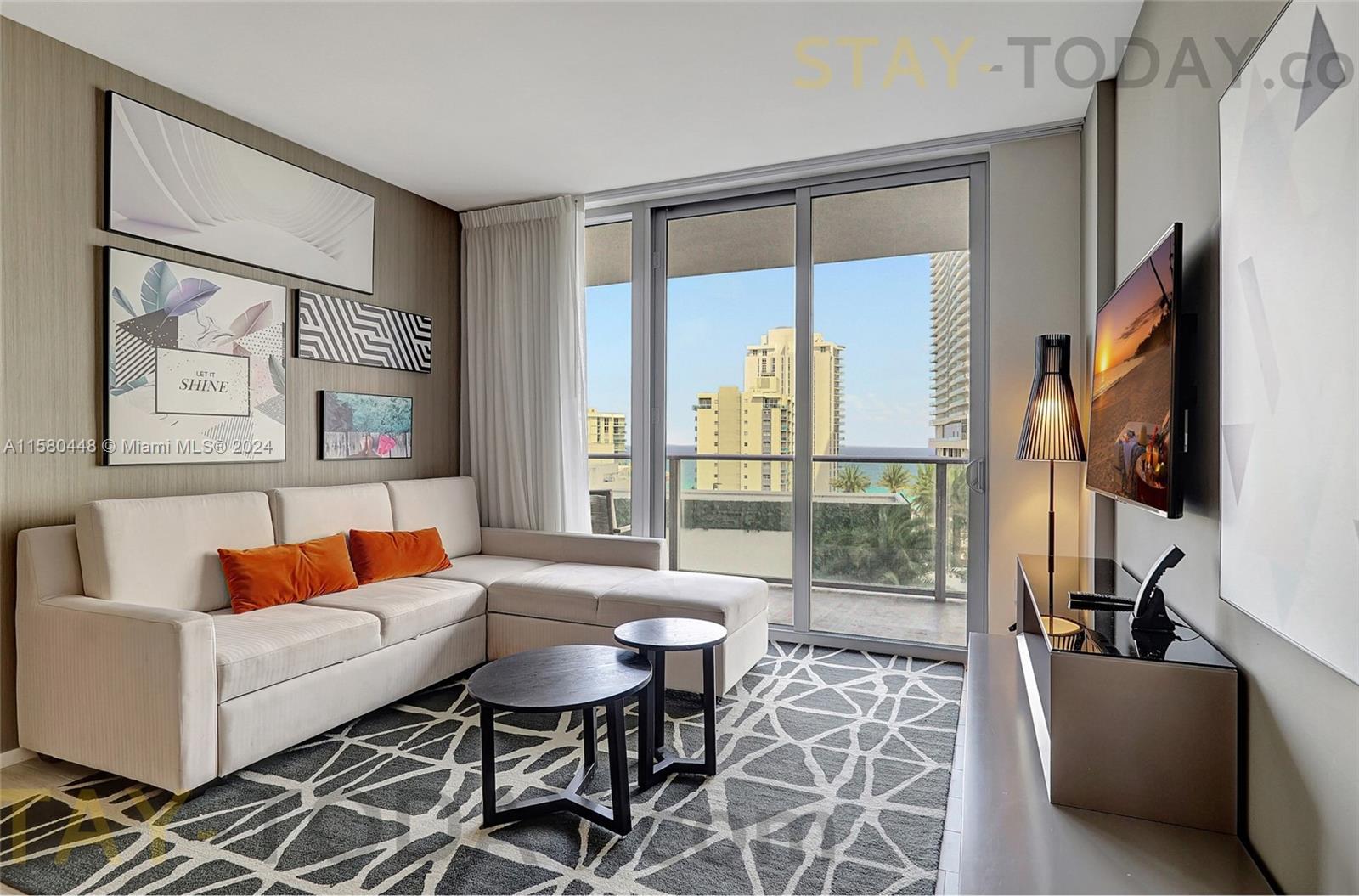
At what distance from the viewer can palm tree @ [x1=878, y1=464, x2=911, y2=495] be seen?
157 inches

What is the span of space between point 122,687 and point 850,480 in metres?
3.32

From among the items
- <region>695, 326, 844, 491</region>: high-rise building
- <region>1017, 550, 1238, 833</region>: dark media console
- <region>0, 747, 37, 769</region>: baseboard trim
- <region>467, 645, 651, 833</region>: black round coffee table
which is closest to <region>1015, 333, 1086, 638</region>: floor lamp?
<region>695, 326, 844, 491</region>: high-rise building

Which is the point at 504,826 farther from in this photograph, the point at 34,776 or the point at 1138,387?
the point at 1138,387

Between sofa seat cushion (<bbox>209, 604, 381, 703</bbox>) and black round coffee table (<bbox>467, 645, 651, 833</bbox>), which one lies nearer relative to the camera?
black round coffee table (<bbox>467, 645, 651, 833</bbox>)

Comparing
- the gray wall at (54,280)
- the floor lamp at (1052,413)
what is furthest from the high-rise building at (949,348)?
the gray wall at (54,280)

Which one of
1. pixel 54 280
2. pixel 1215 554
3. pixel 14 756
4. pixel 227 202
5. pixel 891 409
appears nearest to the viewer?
pixel 1215 554

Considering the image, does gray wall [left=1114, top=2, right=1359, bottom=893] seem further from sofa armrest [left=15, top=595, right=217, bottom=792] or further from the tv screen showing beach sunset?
sofa armrest [left=15, top=595, right=217, bottom=792]

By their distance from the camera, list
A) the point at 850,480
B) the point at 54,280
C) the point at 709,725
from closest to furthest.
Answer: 1. the point at 709,725
2. the point at 54,280
3. the point at 850,480

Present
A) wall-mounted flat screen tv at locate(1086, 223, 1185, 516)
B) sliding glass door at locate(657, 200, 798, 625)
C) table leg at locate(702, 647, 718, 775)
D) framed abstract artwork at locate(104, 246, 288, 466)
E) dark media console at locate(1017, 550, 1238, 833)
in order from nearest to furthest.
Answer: dark media console at locate(1017, 550, 1238, 833) → wall-mounted flat screen tv at locate(1086, 223, 1185, 516) → table leg at locate(702, 647, 718, 775) → framed abstract artwork at locate(104, 246, 288, 466) → sliding glass door at locate(657, 200, 798, 625)

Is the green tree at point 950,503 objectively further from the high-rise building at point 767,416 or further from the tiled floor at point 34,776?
the tiled floor at point 34,776

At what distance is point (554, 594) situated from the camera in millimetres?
3551

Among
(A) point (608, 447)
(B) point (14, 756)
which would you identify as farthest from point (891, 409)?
(B) point (14, 756)

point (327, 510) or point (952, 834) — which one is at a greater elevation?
point (327, 510)

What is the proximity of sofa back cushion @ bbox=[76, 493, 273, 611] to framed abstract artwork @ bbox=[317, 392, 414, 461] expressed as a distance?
27.7 inches
